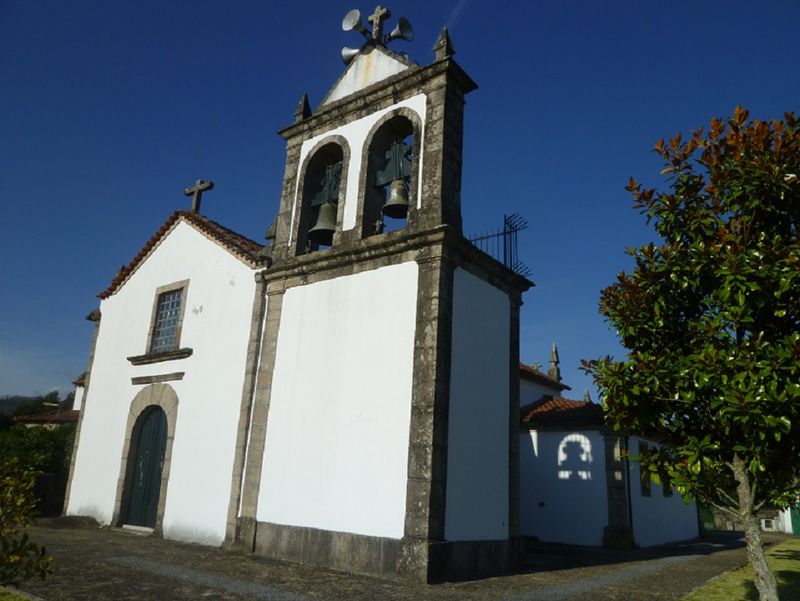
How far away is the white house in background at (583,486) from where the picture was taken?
591 inches

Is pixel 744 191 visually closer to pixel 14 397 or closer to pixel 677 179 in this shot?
pixel 677 179

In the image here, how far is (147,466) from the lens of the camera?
43.4 ft

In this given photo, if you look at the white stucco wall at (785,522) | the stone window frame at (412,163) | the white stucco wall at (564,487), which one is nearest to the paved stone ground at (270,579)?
the white stucco wall at (564,487)

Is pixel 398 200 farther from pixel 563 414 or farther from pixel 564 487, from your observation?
pixel 564 487

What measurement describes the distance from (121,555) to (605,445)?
11.6 m

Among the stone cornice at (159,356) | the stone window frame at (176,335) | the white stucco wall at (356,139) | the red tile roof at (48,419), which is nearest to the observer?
the white stucco wall at (356,139)

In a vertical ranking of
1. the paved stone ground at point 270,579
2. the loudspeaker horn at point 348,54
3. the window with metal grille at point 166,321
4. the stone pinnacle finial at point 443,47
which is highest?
the loudspeaker horn at point 348,54

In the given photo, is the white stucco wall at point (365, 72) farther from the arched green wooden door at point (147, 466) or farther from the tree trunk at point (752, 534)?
the tree trunk at point (752, 534)

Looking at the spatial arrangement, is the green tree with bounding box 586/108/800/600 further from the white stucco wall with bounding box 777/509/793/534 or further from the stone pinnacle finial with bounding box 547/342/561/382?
the white stucco wall with bounding box 777/509/793/534

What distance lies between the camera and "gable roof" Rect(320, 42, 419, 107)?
11.4 m

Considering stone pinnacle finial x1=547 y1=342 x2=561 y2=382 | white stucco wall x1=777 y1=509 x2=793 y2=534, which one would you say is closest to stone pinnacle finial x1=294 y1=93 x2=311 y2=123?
stone pinnacle finial x1=547 y1=342 x2=561 y2=382

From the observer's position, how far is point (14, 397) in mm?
89875

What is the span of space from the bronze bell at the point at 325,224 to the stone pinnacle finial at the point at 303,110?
226 centimetres

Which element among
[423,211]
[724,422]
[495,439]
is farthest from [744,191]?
[495,439]
